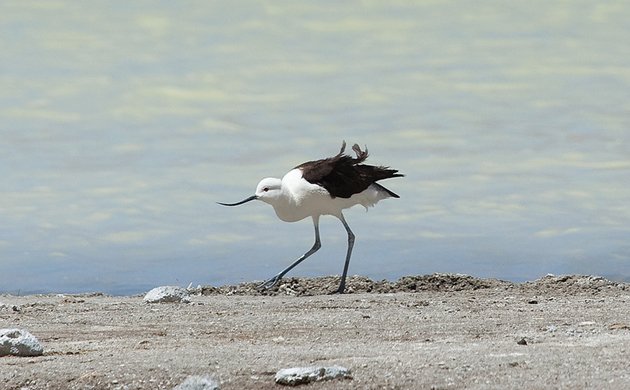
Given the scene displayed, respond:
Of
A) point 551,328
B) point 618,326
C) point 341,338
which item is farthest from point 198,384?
→ point 618,326

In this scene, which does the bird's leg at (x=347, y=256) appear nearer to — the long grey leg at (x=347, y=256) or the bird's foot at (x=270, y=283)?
the long grey leg at (x=347, y=256)

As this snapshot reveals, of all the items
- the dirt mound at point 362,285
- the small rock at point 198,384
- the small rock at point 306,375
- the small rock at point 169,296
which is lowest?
the small rock at point 198,384

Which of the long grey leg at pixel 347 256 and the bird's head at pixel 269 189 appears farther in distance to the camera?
the bird's head at pixel 269 189

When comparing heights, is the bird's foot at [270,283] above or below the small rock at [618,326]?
above

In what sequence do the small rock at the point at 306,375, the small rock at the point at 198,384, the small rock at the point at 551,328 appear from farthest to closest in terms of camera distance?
the small rock at the point at 551,328 → the small rock at the point at 306,375 → the small rock at the point at 198,384

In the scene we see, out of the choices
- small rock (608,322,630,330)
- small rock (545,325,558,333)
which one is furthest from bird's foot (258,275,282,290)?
small rock (608,322,630,330)

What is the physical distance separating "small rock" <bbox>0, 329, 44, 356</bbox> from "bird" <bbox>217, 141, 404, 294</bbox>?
24.5 ft

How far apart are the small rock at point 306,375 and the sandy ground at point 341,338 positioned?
0.06 metres

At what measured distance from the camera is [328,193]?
618 inches

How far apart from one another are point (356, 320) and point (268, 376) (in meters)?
3.98

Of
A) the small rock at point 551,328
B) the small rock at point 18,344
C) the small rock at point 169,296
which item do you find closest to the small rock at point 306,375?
the small rock at point 18,344

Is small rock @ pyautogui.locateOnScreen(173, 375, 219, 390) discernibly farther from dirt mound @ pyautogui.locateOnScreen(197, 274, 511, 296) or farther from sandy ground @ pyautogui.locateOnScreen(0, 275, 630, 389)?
dirt mound @ pyautogui.locateOnScreen(197, 274, 511, 296)

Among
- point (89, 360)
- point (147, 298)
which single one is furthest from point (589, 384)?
point (147, 298)

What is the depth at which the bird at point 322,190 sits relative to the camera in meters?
15.8
